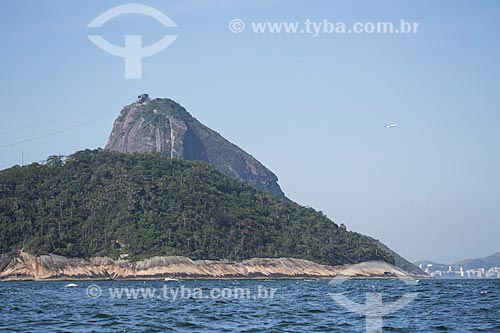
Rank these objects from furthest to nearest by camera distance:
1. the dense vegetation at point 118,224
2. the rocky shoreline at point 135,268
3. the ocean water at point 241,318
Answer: the dense vegetation at point 118,224, the rocky shoreline at point 135,268, the ocean water at point 241,318

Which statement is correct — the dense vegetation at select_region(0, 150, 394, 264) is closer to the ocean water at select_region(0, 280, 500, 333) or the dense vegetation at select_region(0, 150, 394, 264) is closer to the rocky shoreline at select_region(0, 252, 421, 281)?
the rocky shoreline at select_region(0, 252, 421, 281)

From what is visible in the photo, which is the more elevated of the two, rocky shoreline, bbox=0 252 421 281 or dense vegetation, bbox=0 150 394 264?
dense vegetation, bbox=0 150 394 264

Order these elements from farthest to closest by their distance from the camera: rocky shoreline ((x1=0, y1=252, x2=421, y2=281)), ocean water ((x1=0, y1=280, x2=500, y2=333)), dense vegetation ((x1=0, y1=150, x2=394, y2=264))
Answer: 1. dense vegetation ((x1=0, y1=150, x2=394, y2=264))
2. rocky shoreline ((x1=0, y1=252, x2=421, y2=281))
3. ocean water ((x1=0, y1=280, x2=500, y2=333))

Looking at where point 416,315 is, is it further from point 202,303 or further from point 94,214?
point 94,214

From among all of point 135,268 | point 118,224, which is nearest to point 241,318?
point 135,268

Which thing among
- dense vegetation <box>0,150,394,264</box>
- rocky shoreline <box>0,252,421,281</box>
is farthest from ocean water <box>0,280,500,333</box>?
dense vegetation <box>0,150,394,264</box>

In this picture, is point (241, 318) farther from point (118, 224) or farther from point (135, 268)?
point (118, 224)

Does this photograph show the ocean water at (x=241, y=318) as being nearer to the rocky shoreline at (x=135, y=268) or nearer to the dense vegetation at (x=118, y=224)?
the rocky shoreline at (x=135, y=268)

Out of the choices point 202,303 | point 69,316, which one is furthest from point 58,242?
point 69,316

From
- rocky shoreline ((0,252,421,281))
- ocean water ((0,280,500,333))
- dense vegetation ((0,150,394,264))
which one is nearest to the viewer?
ocean water ((0,280,500,333))

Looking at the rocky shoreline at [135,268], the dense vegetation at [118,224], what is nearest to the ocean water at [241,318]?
the rocky shoreline at [135,268]
